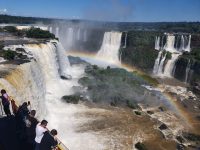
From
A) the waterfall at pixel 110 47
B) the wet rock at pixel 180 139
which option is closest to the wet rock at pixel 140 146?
the wet rock at pixel 180 139

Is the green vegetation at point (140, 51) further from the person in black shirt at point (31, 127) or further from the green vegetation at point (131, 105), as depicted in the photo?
the person in black shirt at point (31, 127)

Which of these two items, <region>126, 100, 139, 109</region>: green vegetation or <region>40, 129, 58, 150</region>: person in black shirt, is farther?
<region>126, 100, 139, 109</region>: green vegetation

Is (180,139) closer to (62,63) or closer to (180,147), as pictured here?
(180,147)

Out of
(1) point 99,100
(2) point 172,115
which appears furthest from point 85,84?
(2) point 172,115

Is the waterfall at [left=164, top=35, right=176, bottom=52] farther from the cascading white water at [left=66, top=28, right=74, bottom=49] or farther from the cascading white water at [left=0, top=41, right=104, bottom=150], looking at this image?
the cascading white water at [left=0, top=41, right=104, bottom=150]

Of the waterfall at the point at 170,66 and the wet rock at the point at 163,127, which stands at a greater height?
the waterfall at the point at 170,66

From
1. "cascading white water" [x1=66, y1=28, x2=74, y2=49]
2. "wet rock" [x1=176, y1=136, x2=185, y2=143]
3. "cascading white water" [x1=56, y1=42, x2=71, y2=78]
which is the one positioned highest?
"cascading white water" [x1=66, y1=28, x2=74, y2=49]

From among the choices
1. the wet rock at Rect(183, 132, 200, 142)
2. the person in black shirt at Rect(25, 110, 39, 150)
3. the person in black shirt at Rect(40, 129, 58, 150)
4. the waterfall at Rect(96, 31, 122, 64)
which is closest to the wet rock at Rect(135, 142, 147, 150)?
the wet rock at Rect(183, 132, 200, 142)

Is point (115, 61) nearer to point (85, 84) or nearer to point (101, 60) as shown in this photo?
point (101, 60)

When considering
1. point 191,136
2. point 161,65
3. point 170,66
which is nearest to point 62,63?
point 161,65
